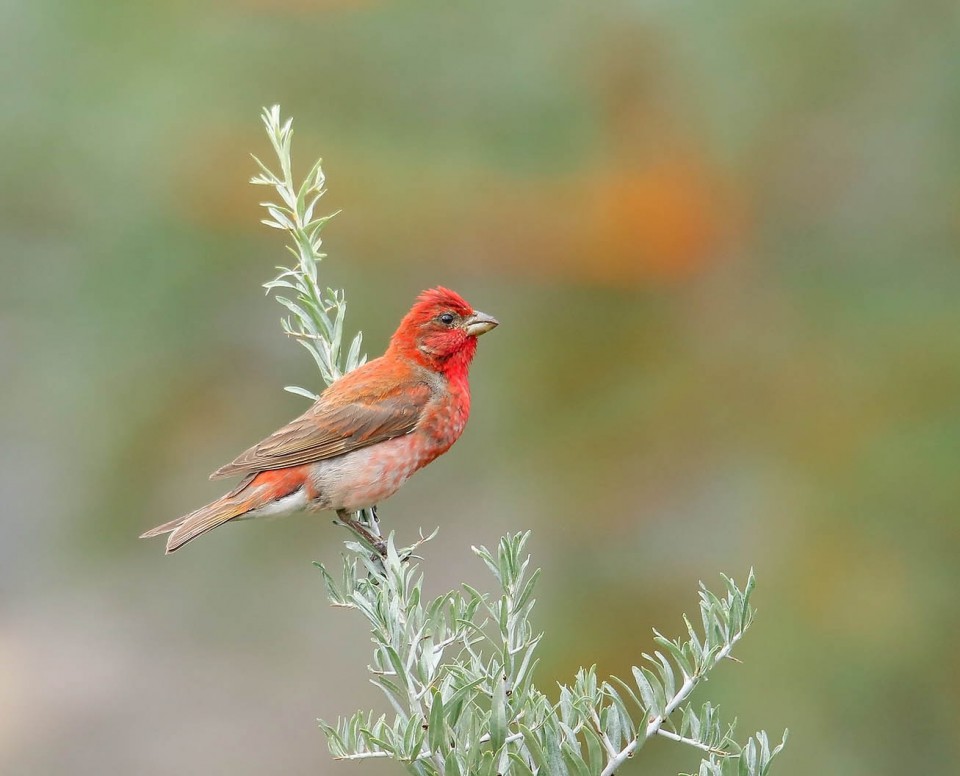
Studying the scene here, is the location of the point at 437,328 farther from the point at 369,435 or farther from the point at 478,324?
the point at 369,435

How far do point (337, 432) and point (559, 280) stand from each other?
194 centimetres

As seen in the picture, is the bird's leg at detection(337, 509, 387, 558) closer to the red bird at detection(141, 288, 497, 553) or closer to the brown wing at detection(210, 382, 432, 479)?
the red bird at detection(141, 288, 497, 553)

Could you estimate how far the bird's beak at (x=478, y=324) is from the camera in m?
3.71

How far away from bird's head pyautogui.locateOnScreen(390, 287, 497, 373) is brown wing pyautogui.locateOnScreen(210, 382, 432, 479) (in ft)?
0.59

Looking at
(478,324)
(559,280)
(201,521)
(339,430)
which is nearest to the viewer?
(201,521)

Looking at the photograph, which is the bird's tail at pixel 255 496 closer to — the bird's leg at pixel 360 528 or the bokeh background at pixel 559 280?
Answer: the bird's leg at pixel 360 528

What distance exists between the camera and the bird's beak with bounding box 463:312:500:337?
3709mm

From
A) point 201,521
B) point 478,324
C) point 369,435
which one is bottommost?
point 201,521

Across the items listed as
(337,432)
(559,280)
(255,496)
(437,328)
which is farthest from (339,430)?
(559,280)

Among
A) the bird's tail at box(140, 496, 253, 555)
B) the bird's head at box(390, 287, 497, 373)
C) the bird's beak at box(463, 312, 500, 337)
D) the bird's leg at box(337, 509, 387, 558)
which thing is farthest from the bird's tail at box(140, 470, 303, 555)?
the bird's beak at box(463, 312, 500, 337)

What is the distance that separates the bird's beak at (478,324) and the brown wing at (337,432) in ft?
0.96

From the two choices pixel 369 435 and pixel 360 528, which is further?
pixel 369 435

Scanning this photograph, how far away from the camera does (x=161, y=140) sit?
5.51 m

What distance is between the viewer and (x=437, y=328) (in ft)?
12.4
